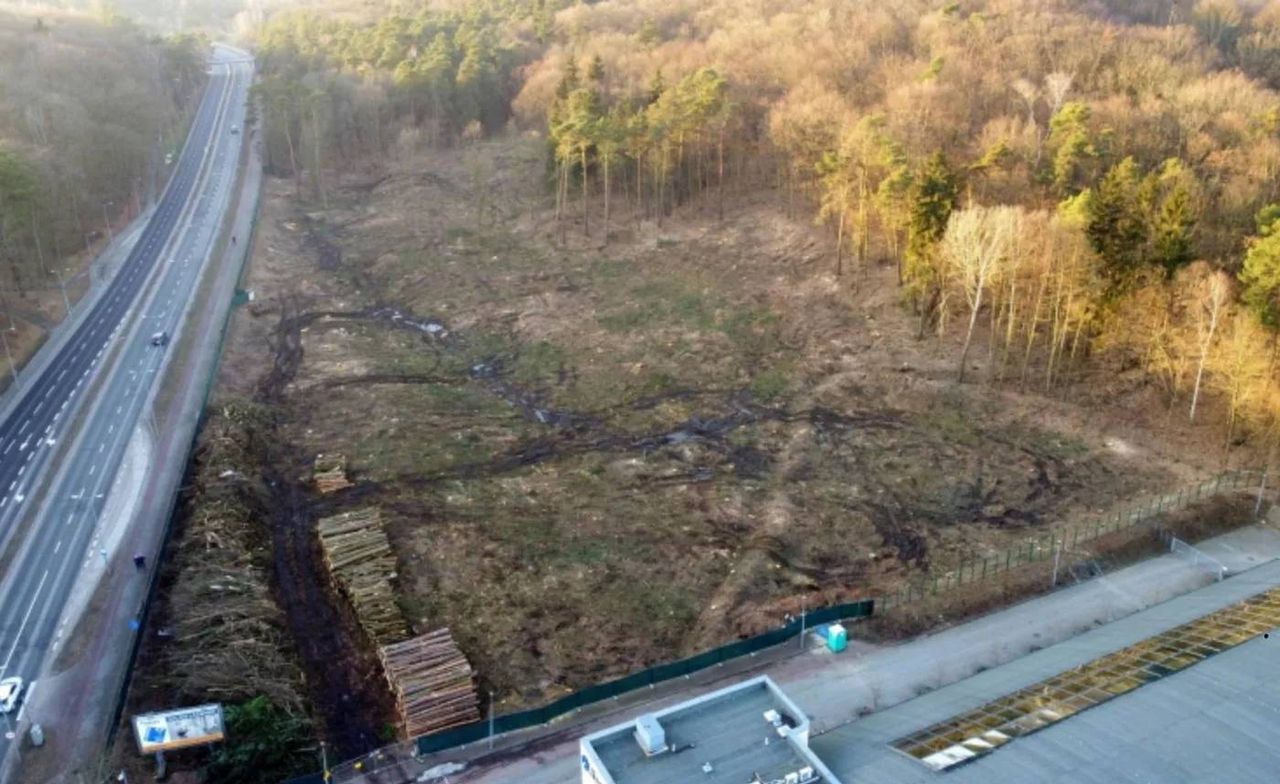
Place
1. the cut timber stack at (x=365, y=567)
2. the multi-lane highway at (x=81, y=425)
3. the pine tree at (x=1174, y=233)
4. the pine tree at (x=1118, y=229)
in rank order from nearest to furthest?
the cut timber stack at (x=365, y=567)
the multi-lane highway at (x=81, y=425)
the pine tree at (x=1174, y=233)
the pine tree at (x=1118, y=229)

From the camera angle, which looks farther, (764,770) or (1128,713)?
(1128,713)

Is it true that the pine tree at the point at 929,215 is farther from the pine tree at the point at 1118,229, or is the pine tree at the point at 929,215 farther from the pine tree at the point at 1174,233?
the pine tree at the point at 1174,233

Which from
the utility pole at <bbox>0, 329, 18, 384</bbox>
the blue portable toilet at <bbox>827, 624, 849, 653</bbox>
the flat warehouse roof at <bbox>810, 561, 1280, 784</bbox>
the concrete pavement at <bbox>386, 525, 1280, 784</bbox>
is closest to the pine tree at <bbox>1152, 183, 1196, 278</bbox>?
the concrete pavement at <bbox>386, 525, 1280, 784</bbox>

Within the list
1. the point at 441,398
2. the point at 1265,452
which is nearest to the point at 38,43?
the point at 441,398

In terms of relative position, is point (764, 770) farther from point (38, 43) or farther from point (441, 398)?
point (38, 43)

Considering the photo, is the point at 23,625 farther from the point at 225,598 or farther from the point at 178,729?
the point at 178,729

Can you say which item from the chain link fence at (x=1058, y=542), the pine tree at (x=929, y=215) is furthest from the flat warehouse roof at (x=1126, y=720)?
the pine tree at (x=929, y=215)

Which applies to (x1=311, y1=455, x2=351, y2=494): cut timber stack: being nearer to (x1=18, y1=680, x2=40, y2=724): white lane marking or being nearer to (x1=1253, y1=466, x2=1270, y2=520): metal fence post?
(x1=18, y1=680, x2=40, y2=724): white lane marking
